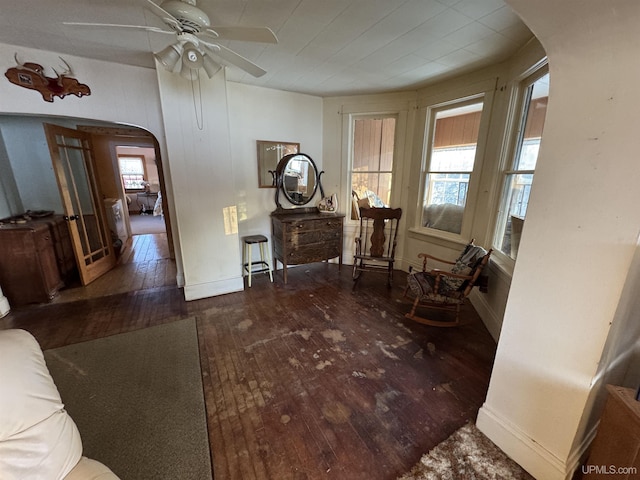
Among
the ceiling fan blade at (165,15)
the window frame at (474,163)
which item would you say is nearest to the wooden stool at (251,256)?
the window frame at (474,163)

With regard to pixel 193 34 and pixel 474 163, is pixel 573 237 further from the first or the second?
pixel 193 34

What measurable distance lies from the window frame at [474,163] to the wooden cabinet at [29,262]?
177 inches

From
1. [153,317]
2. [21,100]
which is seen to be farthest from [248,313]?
[21,100]

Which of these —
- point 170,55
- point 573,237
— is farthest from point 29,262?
point 573,237

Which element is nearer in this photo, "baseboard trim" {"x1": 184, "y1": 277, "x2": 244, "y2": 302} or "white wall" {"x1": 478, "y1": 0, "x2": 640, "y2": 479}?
"white wall" {"x1": 478, "y1": 0, "x2": 640, "y2": 479}

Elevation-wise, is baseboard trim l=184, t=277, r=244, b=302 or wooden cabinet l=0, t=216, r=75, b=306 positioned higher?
wooden cabinet l=0, t=216, r=75, b=306

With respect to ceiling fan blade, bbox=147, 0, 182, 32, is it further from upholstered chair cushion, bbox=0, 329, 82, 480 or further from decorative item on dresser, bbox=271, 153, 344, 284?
decorative item on dresser, bbox=271, 153, 344, 284

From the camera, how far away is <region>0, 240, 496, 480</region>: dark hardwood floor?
142 centimetres

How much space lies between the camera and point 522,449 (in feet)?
4.42

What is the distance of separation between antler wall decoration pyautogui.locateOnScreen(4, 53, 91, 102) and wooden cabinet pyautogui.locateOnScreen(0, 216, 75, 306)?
140cm

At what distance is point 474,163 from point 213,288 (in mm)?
3305

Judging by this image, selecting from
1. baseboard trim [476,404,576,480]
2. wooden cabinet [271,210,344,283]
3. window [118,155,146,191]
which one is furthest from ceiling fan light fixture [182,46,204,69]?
window [118,155,146,191]

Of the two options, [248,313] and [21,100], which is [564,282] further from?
[21,100]

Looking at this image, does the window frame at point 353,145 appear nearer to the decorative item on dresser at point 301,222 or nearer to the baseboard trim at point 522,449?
the decorative item on dresser at point 301,222
